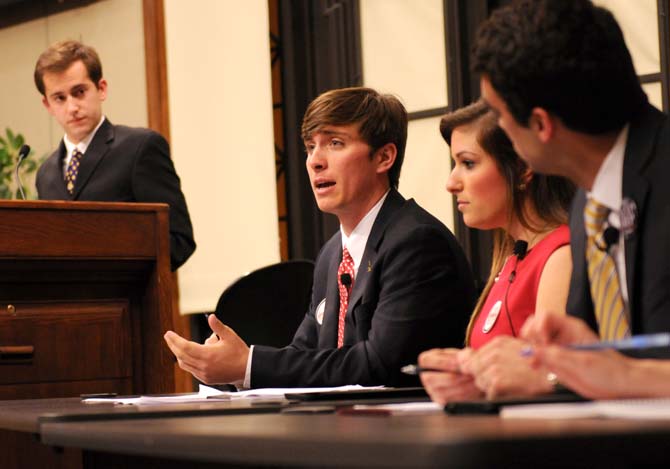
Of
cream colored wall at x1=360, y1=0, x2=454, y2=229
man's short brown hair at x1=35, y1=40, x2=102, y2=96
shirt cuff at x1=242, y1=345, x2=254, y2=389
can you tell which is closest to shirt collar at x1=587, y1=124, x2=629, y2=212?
shirt cuff at x1=242, y1=345, x2=254, y2=389

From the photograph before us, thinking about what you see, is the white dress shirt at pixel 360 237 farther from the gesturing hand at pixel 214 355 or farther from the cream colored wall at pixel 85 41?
the cream colored wall at pixel 85 41

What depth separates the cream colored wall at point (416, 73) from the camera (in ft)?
17.5

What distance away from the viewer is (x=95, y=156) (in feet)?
13.9

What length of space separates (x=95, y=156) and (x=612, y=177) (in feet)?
9.48

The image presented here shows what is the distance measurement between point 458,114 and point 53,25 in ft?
16.5

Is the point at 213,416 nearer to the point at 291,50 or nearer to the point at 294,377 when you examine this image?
the point at 294,377

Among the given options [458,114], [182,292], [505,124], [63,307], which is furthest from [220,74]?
[505,124]

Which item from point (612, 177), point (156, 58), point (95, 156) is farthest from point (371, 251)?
point (156, 58)

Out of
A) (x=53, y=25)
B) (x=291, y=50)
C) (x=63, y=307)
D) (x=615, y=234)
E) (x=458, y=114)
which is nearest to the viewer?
(x=615, y=234)

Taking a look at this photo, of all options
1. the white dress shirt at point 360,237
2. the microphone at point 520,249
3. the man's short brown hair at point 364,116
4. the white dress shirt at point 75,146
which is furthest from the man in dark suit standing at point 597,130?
the white dress shirt at point 75,146

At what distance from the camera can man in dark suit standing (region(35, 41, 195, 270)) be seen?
4.16 meters

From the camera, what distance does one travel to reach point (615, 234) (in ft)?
5.37

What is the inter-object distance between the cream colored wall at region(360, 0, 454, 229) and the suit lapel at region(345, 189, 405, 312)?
93.1 inches

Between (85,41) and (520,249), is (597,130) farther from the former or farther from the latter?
(85,41)
